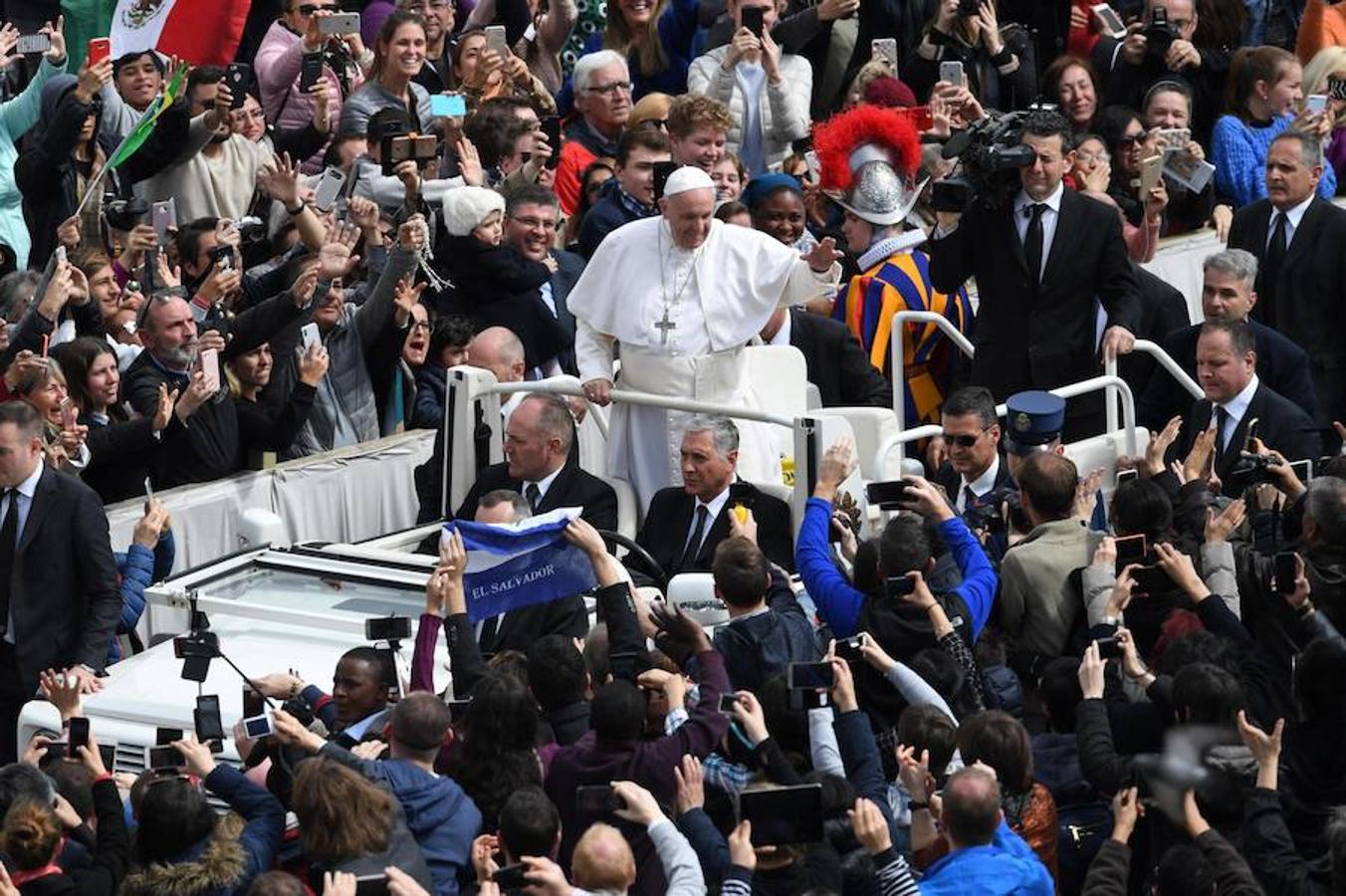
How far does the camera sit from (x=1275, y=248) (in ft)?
50.0

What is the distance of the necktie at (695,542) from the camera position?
12.3 meters

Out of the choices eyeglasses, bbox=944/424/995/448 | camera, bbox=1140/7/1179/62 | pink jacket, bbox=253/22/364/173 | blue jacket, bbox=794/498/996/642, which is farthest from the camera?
camera, bbox=1140/7/1179/62

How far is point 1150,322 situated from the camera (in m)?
14.9

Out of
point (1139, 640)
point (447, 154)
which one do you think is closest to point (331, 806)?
point (1139, 640)

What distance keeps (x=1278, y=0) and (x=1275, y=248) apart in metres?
5.00

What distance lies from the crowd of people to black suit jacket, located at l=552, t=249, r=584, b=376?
0.14ft

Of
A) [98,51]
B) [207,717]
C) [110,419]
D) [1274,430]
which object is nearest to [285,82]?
[98,51]

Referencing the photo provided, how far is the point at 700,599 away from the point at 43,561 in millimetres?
2648

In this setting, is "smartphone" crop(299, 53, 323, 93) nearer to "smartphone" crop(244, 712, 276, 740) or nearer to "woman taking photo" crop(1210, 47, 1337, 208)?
"woman taking photo" crop(1210, 47, 1337, 208)

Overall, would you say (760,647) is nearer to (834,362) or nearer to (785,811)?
(785,811)

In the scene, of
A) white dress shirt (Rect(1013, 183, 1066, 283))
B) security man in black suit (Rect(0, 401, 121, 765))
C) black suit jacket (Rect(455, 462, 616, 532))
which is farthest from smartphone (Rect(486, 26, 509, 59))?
security man in black suit (Rect(0, 401, 121, 765))

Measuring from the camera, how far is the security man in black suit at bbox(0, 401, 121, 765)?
40.0ft

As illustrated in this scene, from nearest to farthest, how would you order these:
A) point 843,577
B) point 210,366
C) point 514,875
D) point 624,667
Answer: point 514,875
point 624,667
point 843,577
point 210,366

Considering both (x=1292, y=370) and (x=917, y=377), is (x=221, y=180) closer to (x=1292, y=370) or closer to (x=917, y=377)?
(x=917, y=377)
